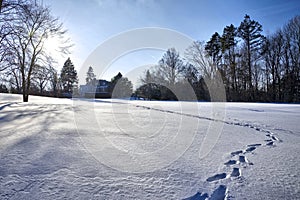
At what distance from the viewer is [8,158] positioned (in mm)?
1788

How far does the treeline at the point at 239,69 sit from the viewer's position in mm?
21750

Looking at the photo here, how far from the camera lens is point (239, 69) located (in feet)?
82.7

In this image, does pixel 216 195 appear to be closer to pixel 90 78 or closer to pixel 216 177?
pixel 216 177

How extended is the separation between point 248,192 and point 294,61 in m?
25.8

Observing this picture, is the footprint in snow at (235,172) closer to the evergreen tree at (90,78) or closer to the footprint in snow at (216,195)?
the footprint in snow at (216,195)

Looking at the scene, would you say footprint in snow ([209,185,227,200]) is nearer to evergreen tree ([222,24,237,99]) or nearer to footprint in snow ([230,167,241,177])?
footprint in snow ([230,167,241,177])

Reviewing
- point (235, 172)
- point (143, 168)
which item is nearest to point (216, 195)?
point (235, 172)

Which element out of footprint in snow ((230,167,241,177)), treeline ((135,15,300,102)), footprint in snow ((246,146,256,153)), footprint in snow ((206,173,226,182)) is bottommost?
footprint in snow ((206,173,226,182))

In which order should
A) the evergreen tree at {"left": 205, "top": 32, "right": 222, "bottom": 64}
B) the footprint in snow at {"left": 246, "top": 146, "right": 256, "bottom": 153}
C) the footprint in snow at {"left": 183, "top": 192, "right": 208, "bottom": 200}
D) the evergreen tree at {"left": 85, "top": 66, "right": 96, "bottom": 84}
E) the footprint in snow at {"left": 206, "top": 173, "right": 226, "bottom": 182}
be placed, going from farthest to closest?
the evergreen tree at {"left": 85, "top": 66, "right": 96, "bottom": 84} < the evergreen tree at {"left": 205, "top": 32, "right": 222, "bottom": 64} < the footprint in snow at {"left": 246, "top": 146, "right": 256, "bottom": 153} < the footprint in snow at {"left": 206, "top": 173, "right": 226, "bottom": 182} < the footprint in snow at {"left": 183, "top": 192, "right": 208, "bottom": 200}

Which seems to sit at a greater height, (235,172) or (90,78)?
(90,78)

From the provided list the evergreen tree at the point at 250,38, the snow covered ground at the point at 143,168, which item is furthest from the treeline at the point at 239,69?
the snow covered ground at the point at 143,168

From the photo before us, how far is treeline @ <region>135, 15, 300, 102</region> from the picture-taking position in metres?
21.8

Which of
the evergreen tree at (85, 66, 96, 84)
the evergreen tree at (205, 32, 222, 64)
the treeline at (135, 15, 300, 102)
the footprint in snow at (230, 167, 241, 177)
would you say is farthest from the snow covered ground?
the evergreen tree at (85, 66, 96, 84)

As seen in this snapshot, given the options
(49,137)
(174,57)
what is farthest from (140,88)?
(49,137)
